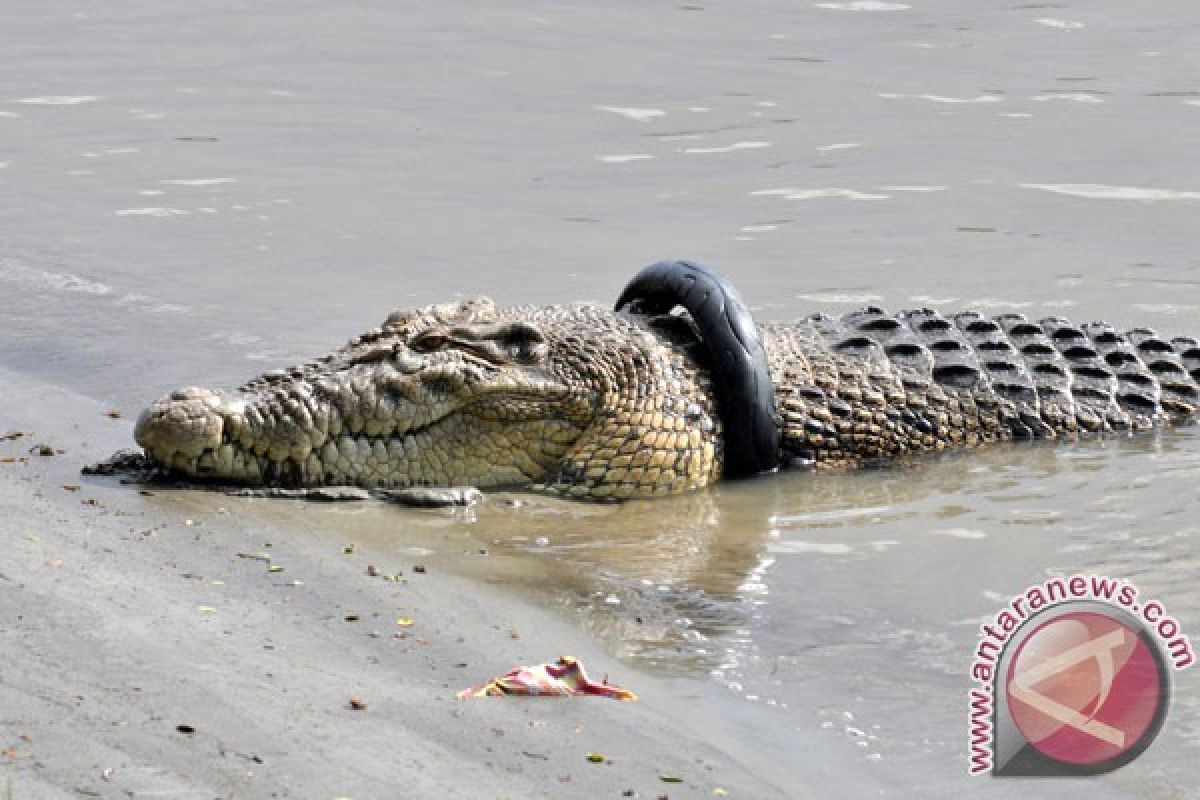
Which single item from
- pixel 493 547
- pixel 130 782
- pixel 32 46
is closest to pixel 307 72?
pixel 32 46

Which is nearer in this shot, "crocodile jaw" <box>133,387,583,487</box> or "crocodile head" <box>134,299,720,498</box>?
"crocodile jaw" <box>133,387,583,487</box>

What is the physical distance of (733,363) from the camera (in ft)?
27.6

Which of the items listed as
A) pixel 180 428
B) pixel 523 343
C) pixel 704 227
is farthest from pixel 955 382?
pixel 704 227

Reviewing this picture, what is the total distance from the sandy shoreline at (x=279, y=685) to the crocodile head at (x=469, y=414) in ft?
2.09

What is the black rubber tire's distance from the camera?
8.44 m

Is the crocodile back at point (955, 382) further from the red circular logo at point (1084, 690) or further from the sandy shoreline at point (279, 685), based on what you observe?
the red circular logo at point (1084, 690)

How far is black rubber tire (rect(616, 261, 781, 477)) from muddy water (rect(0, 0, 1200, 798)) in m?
0.19

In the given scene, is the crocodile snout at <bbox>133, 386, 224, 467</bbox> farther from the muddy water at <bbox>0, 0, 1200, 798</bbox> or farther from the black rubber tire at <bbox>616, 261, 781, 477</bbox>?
the black rubber tire at <bbox>616, 261, 781, 477</bbox>

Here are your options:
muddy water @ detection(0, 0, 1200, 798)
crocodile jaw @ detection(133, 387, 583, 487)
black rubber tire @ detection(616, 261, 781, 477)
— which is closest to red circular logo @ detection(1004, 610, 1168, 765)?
muddy water @ detection(0, 0, 1200, 798)

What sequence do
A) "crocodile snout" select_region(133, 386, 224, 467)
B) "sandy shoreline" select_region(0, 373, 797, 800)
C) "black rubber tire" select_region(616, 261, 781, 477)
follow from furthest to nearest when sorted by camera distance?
"black rubber tire" select_region(616, 261, 781, 477)
"crocodile snout" select_region(133, 386, 224, 467)
"sandy shoreline" select_region(0, 373, 797, 800)

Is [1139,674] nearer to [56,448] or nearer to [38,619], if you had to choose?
[38,619]

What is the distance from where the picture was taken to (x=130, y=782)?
465cm

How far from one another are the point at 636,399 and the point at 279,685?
3.14 metres

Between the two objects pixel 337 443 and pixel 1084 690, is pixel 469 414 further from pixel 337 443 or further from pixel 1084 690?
pixel 1084 690
